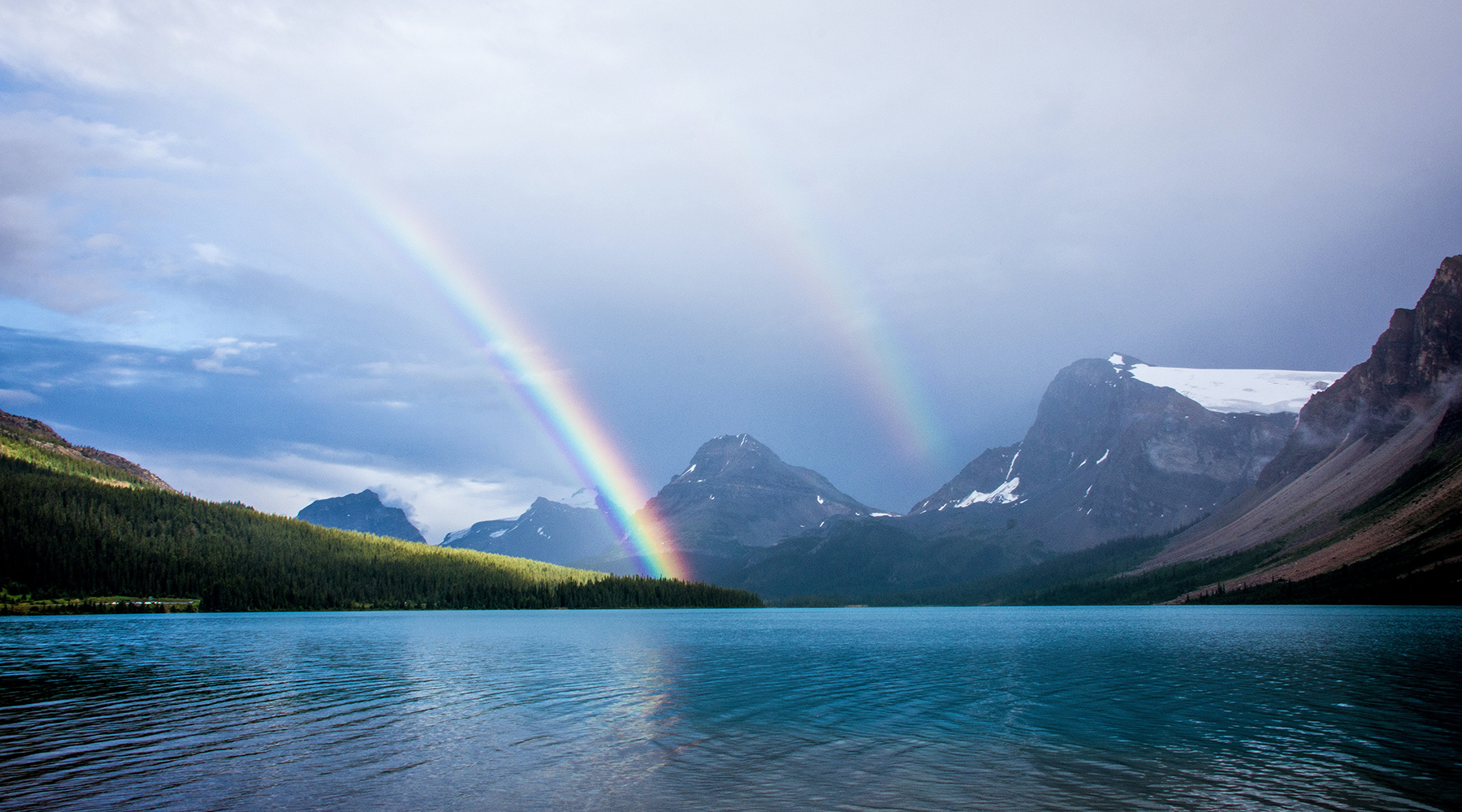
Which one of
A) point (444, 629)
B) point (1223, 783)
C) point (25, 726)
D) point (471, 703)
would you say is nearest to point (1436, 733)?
point (1223, 783)

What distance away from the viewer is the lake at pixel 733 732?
27156 mm

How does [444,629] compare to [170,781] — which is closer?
[170,781]

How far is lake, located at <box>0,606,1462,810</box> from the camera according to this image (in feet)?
89.1

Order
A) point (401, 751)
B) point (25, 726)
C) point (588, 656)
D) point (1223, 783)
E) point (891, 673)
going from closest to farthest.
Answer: point (1223, 783) → point (401, 751) → point (25, 726) → point (891, 673) → point (588, 656)

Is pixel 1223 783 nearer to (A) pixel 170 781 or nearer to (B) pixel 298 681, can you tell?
(A) pixel 170 781

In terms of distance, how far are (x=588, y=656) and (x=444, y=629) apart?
234ft

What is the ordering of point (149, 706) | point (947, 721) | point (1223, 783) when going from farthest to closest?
1. point (149, 706)
2. point (947, 721)
3. point (1223, 783)

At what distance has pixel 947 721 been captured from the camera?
4184 centimetres

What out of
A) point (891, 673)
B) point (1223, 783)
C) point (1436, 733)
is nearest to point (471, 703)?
point (891, 673)

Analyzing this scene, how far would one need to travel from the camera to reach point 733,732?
3916cm

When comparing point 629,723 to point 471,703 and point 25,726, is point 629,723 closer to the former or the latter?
point 471,703

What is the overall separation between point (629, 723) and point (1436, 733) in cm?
3760

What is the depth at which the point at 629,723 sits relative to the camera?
4191cm

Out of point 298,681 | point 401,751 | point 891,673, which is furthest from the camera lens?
point 891,673
